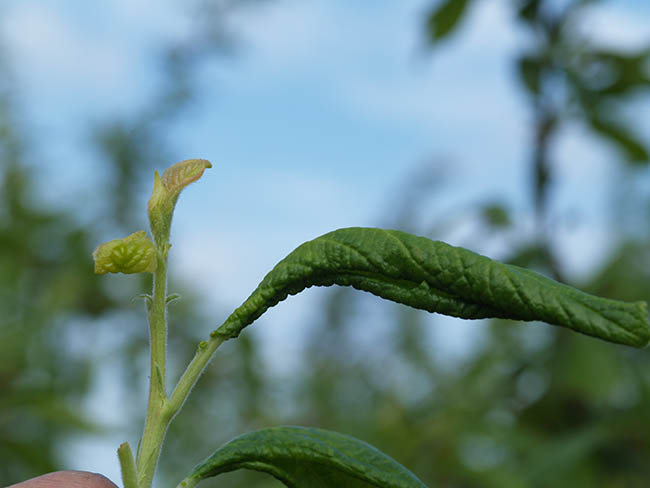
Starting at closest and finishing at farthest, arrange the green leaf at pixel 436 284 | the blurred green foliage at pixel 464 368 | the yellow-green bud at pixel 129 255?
the green leaf at pixel 436 284, the yellow-green bud at pixel 129 255, the blurred green foliage at pixel 464 368

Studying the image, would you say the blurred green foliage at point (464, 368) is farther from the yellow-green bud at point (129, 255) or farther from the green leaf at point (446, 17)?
the yellow-green bud at point (129, 255)

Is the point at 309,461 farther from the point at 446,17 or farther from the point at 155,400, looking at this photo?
the point at 446,17

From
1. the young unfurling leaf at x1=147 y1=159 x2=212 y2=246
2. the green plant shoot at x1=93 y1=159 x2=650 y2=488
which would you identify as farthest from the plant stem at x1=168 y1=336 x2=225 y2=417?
the young unfurling leaf at x1=147 y1=159 x2=212 y2=246

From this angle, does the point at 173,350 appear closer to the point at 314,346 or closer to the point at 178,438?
the point at 178,438

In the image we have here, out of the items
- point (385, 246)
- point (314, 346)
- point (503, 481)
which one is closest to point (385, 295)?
point (385, 246)

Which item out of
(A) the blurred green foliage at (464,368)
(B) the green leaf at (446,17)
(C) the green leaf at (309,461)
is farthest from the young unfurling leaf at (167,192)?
(B) the green leaf at (446,17)

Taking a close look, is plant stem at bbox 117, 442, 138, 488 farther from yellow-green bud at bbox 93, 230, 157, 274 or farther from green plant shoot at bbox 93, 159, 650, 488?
yellow-green bud at bbox 93, 230, 157, 274

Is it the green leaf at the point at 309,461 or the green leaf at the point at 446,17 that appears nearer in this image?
the green leaf at the point at 309,461
